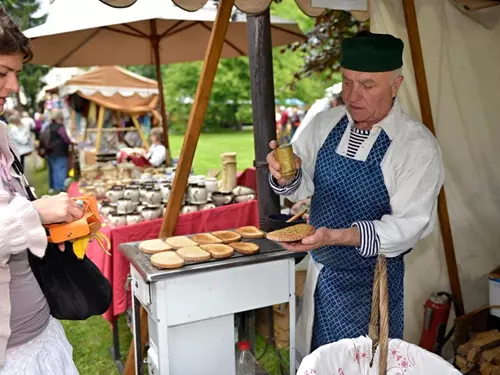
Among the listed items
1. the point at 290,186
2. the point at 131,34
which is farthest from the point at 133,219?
the point at 131,34

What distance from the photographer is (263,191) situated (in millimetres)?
3146

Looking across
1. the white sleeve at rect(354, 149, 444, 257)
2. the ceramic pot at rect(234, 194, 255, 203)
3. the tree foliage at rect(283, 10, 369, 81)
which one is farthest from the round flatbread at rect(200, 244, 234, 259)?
the tree foliage at rect(283, 10, 369, 81)

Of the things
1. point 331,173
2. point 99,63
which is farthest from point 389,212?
point 99,63

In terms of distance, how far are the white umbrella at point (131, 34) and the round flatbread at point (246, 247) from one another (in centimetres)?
238

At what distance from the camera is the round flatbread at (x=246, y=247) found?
2.07m

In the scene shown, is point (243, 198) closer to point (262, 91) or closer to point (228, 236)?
point (262, 91)

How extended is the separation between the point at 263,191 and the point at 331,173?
4.39 feet

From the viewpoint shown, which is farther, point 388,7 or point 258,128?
point 258,128

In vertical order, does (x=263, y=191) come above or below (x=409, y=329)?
above

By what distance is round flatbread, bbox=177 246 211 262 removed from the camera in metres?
1.96

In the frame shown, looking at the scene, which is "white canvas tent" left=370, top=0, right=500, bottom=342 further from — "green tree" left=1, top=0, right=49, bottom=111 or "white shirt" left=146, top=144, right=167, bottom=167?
"green tree" left=1, top=0, right=49, bottom=111

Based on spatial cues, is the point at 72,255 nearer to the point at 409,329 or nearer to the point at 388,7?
the point at 388,7

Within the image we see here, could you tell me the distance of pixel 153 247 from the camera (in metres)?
2.11

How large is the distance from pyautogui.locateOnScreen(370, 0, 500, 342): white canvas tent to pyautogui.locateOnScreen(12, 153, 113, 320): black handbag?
1841mm
